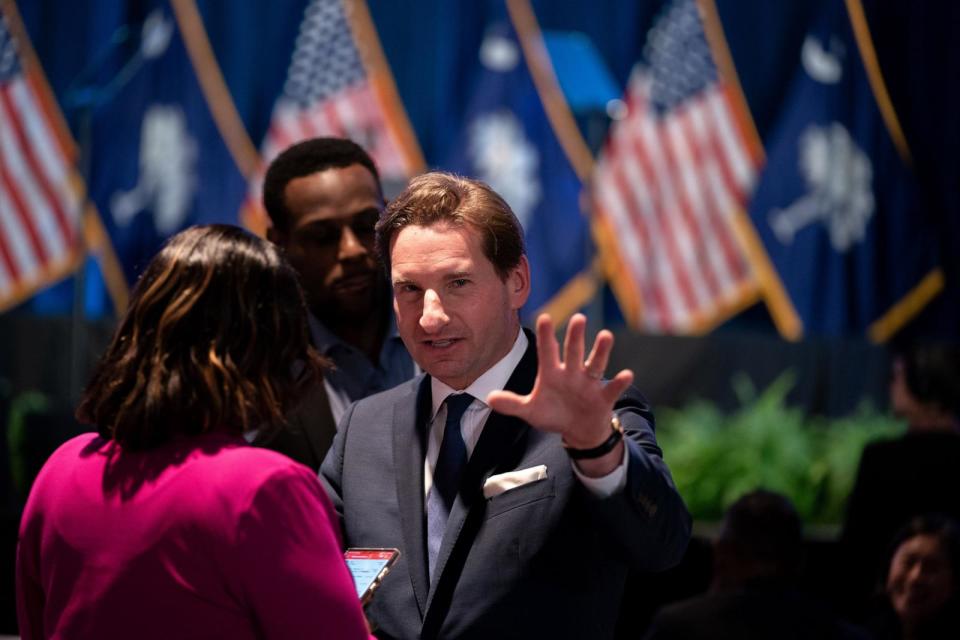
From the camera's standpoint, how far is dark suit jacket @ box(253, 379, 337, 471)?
2553 mm

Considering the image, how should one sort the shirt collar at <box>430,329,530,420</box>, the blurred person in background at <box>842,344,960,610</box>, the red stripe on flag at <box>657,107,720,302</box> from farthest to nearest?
the red stripe on flag at <box>657,107,720,302</box>, the blurred person in background at <box>842,344,960,610</box>, the shirt collar at <box>430,329,530,420</box>

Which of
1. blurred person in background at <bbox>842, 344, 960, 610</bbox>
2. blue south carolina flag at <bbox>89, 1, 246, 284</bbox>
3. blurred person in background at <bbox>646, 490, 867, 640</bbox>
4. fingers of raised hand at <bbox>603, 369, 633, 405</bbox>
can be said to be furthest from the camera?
blue south carolina flag at <bbox>89, 1, 246, 284</bbox>

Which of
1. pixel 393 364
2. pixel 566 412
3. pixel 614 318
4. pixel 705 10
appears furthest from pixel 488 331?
pixel 705 10

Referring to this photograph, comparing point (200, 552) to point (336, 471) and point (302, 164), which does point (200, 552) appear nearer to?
point (336, 471)

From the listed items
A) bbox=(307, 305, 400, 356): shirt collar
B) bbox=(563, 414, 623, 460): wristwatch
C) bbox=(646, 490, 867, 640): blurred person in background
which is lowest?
bbox=(646, 490, 867, 640): blurred person in background

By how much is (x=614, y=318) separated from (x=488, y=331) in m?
6.42

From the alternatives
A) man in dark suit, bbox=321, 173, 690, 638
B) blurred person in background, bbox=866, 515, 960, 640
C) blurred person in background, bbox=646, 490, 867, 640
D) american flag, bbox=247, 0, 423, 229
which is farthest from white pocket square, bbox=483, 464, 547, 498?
american flag, bbox=247, 0, 423, 229

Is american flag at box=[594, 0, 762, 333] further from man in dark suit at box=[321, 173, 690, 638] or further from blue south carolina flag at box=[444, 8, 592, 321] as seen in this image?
man in dark suit at box=[321, 173, 690, 638]

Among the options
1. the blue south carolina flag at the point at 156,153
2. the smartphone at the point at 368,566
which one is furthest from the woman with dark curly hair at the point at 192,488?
the blue south carolina flag at the point at 156,153

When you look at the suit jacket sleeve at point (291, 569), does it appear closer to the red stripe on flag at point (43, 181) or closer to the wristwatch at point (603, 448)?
the wristwatch at point (603, 448)

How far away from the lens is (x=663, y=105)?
28.5ft

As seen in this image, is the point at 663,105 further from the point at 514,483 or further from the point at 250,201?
the point at 514,483

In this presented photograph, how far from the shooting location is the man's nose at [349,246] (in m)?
2.81

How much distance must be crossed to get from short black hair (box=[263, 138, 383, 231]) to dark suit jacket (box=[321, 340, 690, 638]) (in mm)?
996
